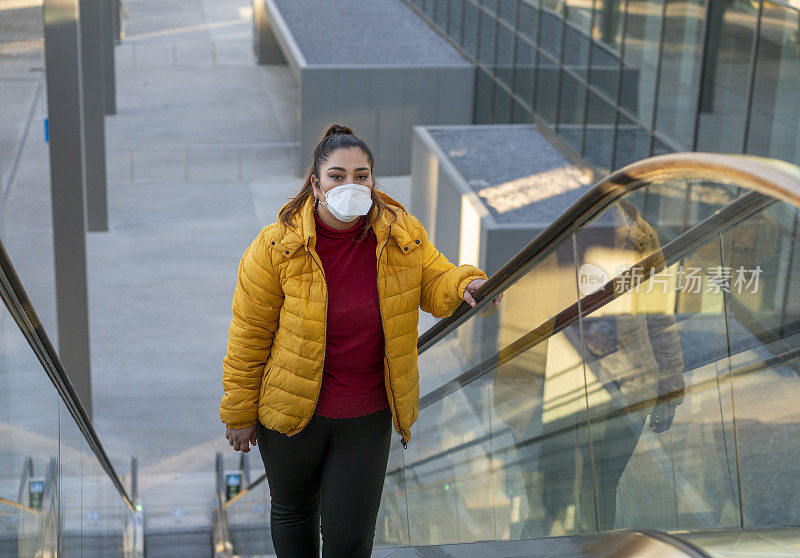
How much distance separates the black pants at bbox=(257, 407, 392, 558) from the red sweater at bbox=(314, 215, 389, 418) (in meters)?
0.07

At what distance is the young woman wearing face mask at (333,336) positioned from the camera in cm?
367

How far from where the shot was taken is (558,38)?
18219 mm

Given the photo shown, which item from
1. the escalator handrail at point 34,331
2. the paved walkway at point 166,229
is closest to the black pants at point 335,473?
the escalator handrail at point 34,331

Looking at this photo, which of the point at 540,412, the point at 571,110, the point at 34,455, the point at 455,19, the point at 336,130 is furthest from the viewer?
the point at 455,19

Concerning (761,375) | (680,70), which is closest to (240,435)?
(761,375)

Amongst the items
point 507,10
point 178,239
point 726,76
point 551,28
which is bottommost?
point 178,239

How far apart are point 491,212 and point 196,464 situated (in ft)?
17.0

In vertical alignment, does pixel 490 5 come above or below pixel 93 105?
above

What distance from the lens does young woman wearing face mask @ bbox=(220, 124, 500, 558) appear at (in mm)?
3670

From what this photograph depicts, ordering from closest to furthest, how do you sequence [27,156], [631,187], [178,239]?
[631,187] < [27,156] < [178,239]

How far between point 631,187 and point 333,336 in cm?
112

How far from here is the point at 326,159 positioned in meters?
3.71

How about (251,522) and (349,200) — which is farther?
(251,522)

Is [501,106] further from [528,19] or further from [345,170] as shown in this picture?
[345,170]
